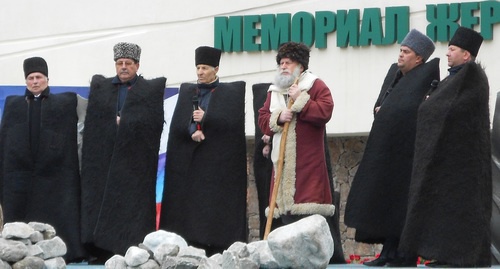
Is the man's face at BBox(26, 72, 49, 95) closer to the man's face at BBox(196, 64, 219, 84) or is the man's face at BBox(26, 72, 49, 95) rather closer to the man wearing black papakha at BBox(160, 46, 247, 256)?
the man wearing black papakha at BBox(160, 46, 247, 256)

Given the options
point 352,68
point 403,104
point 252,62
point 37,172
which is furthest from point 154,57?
point 403,104

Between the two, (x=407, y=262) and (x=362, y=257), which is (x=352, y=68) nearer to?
(x=362, y=257)

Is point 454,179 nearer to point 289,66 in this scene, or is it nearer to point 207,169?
point 289,66

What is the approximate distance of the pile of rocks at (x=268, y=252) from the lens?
10.1 metres

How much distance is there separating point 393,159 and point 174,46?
7.21 meters

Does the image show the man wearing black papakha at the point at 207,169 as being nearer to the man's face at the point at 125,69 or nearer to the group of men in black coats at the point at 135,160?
the group of men in black coats at the point at 135,160

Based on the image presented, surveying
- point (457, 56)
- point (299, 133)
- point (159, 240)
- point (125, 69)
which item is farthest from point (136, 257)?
point (125, 69)

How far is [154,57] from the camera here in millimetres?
18766

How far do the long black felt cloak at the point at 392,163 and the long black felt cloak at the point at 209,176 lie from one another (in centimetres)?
121

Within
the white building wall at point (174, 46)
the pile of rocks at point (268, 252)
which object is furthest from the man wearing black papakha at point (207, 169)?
A: the white building wall at point (174, 46)

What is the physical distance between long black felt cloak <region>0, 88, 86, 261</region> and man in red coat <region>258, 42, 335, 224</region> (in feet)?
5.43

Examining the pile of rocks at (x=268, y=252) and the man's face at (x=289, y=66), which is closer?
the pile of rocks at (x=268, y=252)

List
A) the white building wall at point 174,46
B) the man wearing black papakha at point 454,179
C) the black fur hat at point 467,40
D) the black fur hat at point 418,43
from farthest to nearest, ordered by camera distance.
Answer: the white building wall at point 174,46, the black fur hat at point 418,43, the black fur hat at point 467,40, the man wearing black papakha at point 454,179

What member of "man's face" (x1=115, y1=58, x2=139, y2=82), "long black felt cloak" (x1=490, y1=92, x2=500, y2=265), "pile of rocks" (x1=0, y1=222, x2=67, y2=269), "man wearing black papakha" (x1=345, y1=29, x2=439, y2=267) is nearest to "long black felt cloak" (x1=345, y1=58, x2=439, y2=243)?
"man wearing black papakha" (x1=345, y1=29, x2=439, y2=267)
